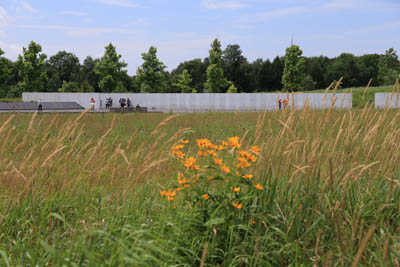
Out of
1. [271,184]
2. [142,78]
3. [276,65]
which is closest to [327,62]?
[276,65]

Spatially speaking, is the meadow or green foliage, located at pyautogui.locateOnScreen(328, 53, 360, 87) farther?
green foliage, located at pyautogui.locateOnScreen(328, 53, 360, 87)

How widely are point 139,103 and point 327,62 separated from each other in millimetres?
40261

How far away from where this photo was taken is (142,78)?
139ft

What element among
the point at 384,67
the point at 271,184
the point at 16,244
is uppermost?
the point at 384,67

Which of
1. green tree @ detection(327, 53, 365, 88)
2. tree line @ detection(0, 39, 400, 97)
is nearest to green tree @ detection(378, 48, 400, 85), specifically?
tree line @ detection(0, 39, 400, 97)

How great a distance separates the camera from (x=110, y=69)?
41.8 metres

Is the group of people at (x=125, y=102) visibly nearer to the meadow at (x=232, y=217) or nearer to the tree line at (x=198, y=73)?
the tree line at (x=198, y=73)

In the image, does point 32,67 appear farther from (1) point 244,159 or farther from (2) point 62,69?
(1) point 244,159

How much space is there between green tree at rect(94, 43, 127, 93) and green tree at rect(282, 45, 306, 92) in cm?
2016

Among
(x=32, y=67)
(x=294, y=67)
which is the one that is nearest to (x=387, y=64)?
(x=294, y=67)

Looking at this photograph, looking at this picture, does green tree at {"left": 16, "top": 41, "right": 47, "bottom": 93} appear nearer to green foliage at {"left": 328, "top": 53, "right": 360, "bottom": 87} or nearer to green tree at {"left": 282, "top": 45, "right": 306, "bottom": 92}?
green tree at {"left": 282, "top": 45, "right": 306, "bottom": 92}

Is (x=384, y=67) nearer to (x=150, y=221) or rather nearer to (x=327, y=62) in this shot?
(x=327, y=62)

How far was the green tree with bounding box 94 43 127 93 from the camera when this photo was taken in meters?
41.5

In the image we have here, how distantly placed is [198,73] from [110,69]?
22682 millimetres
